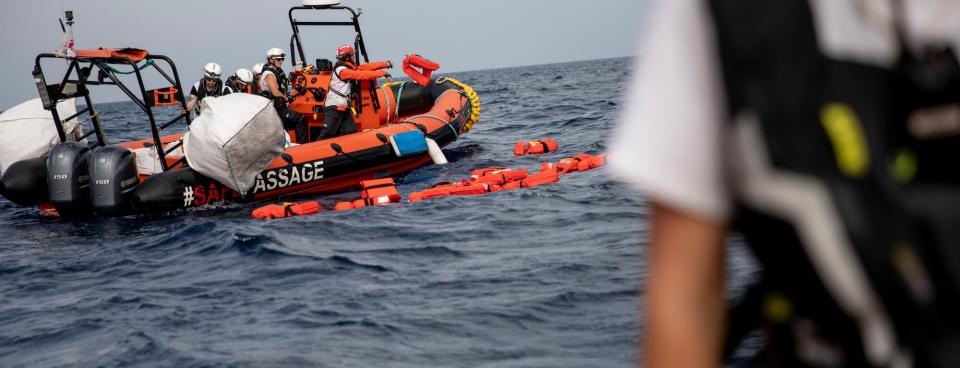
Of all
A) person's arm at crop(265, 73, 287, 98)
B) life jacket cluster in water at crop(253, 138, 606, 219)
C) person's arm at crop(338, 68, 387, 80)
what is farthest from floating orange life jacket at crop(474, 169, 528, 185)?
person's arm at crop(265, 73, 287, 98)

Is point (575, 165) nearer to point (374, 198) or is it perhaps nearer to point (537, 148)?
point (537, 148)

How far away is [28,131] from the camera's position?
11992mm

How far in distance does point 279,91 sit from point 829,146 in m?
13.2

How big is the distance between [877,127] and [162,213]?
11127 mm

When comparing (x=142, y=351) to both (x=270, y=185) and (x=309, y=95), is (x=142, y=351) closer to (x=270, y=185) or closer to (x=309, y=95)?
(x=270, y=185)

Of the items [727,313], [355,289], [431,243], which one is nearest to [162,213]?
[431,243]

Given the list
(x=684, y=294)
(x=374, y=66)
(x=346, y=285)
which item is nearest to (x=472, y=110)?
(x=374, y=66)

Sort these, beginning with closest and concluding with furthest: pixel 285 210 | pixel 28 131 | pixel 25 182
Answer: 1. pixel 285 210
2. pixel 25 182
3. pixel 28 131

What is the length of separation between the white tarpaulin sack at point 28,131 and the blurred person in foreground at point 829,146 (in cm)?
1241

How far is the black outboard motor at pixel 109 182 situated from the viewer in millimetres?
10797

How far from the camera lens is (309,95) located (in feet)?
45.6

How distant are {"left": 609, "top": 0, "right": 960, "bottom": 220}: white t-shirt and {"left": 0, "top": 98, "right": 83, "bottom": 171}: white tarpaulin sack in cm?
1239

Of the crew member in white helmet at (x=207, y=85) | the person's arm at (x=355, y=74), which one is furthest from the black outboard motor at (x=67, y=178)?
the person's arm at (x=355, y=74)

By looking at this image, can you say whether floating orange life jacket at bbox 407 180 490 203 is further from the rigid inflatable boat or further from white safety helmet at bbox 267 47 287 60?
white safety helmet at bbox 267 47 287 60
